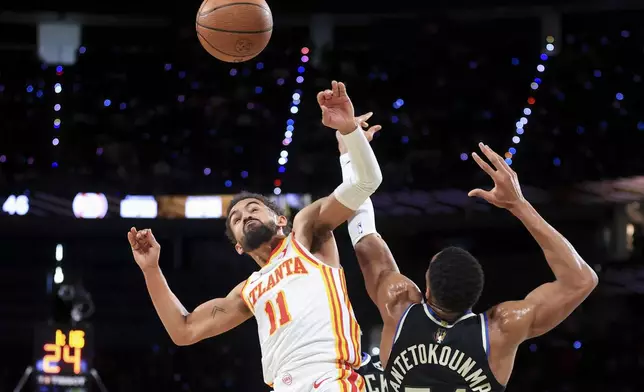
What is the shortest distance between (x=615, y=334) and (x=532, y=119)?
283 cm

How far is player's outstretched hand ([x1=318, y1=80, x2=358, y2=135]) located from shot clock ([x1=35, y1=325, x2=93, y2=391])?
581cm

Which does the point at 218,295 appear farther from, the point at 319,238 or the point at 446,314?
the point at 446,314

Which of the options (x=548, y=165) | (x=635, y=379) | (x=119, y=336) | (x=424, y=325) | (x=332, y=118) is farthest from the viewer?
(x=119, y=336)

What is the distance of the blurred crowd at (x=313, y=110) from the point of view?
446 inches

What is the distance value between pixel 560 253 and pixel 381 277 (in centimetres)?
70

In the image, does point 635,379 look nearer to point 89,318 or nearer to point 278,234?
point 89,318

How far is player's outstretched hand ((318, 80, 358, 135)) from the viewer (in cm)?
331

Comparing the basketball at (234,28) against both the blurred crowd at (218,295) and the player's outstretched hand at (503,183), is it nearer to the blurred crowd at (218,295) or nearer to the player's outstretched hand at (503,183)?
the player's outstretched hand at (503,183)

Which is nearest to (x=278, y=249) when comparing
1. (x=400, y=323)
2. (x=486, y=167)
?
(x=400, y=323)

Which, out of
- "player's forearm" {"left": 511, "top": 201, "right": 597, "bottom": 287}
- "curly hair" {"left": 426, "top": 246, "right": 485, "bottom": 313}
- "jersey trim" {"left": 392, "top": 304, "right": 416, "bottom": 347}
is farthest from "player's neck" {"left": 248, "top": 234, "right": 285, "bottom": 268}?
"player's forearm" {"left": 511, "top": 201, "right": 597, "bottom": 287}

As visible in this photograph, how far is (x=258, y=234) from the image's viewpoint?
11.8 feet

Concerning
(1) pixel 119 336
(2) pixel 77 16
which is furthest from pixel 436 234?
(2) pixel 77 16

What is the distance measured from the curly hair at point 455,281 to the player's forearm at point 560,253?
22cm

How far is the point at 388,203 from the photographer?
11.1 m
